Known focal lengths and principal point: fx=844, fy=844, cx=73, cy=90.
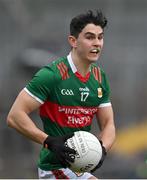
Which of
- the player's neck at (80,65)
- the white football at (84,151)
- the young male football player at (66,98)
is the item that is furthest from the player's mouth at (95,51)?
the white football at (84,151)

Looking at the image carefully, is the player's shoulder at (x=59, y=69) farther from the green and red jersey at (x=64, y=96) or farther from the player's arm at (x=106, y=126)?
the player's arm at (x=106, y=126)

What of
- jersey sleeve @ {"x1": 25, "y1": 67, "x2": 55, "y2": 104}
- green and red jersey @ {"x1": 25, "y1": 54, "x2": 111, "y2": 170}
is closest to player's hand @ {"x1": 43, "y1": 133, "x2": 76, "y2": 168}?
green and red jersey @ {"x1": 25, "y1": 54, "x2": 111, "y2": 170}

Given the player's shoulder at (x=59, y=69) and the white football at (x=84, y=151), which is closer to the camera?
the white football at (x=84, y=151)

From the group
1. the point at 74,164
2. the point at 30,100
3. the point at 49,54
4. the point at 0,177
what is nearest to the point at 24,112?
the point at 30,100

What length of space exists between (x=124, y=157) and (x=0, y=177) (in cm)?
218

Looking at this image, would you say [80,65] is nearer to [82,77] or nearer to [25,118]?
[82,77]

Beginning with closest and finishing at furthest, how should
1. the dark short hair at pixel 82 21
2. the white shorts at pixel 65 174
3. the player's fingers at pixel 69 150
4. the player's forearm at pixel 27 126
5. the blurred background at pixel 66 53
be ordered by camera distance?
the player's fingers at pixel 69 150 → the player's forearm at pixel 27 126 → the dark short hair at pixel 82 21 → the white shorts at pixel 65 174 → the blurred background at pixel 66 53

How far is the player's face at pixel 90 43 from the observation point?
712 centimetres

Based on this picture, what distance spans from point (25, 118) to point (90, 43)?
2.77 feet

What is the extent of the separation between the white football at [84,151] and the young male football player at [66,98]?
3.2 inches

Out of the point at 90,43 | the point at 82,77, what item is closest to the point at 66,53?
the point at 82,77

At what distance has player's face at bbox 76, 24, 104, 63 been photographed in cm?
712

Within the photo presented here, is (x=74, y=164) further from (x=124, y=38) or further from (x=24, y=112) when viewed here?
(x=124, y=38)

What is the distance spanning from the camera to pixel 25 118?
6.98m
